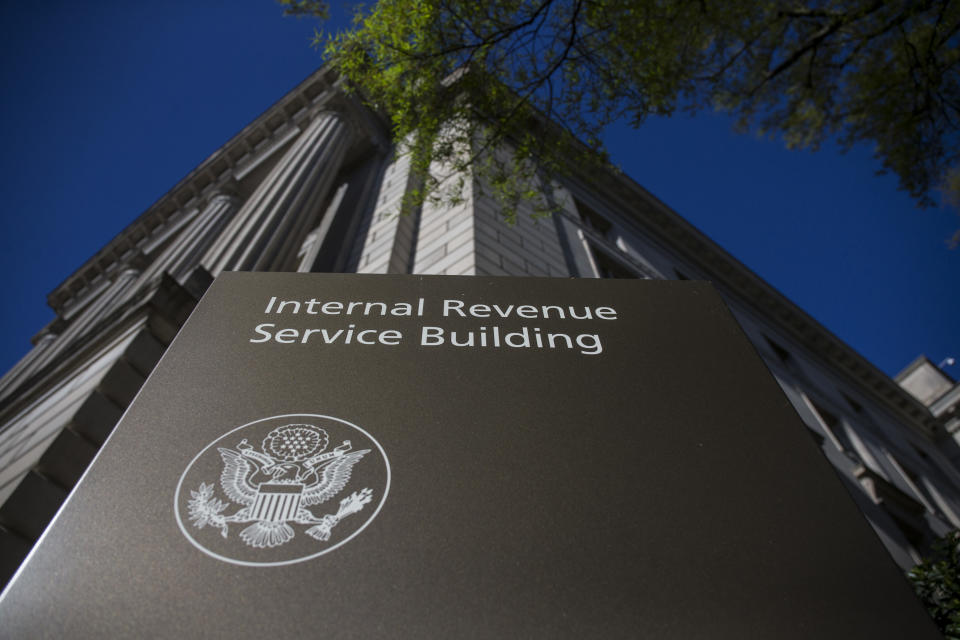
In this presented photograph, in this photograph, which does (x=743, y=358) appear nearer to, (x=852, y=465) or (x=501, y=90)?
(x=501, y=90)

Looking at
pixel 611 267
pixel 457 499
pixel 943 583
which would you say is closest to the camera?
pixel 457 499

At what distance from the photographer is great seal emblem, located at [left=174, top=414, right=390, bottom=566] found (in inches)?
63.5

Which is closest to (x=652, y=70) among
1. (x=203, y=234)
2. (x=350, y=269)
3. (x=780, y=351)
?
(x=350, y=269)

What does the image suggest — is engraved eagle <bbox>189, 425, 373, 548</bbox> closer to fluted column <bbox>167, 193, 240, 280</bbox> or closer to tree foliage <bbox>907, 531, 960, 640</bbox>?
tree foliage <bbox>907, 531, 960, 640</bbox>

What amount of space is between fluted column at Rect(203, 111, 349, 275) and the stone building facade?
5 centimetres

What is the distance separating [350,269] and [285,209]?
1.99 meters

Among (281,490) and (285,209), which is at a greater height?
(285,209)

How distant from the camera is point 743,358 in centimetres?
232

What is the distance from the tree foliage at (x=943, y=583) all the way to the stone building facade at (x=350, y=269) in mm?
1789

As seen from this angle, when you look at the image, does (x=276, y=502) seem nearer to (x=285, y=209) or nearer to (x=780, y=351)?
(x=285, y=209)

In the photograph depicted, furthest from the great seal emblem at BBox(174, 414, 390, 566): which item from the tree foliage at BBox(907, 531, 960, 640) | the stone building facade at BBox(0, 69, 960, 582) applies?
the tree foliage at BBox(907, 531, 960, 640)

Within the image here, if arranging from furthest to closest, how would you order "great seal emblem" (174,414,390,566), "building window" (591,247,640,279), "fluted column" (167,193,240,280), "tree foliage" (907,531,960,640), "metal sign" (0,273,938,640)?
"building window" (591,247,640,279) → "fluted column" (167,193,240,280) → "tree foliage" (907,531,960,640) → "great seal emblem" (174,414,390,566) → "metal sign" (0,273,938,640)

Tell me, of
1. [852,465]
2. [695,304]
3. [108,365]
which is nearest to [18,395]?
[108,365]

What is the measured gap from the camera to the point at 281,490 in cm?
176
